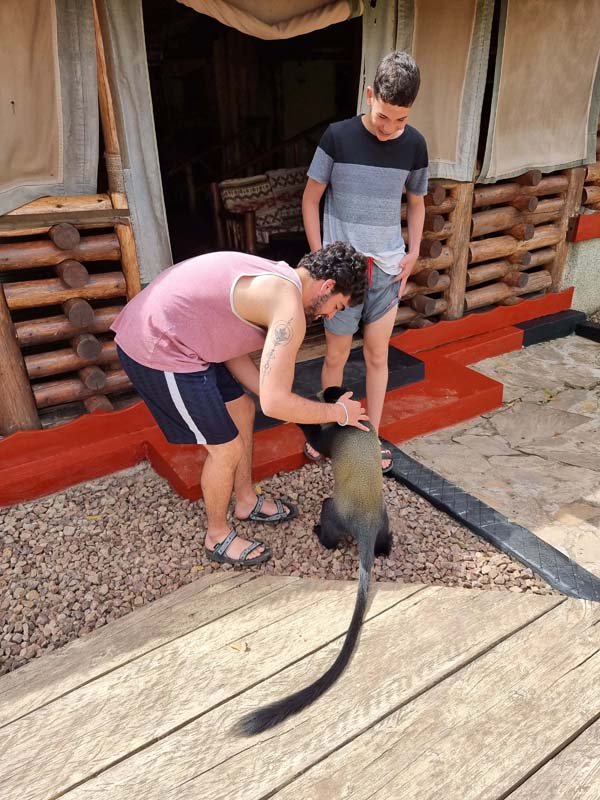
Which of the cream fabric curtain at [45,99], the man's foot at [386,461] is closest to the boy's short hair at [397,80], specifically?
the cream fabric curtain at [45,99]

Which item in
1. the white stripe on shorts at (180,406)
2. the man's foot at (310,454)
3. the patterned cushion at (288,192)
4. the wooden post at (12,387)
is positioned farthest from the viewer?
the patterned cushion at (288,192)

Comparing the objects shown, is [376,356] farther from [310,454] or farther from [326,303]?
[326,303]

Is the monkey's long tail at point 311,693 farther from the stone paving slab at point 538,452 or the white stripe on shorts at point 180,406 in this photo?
the stone paving slab at point 538,452

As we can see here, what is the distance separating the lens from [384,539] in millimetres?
2953

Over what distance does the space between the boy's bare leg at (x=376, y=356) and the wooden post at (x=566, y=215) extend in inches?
143

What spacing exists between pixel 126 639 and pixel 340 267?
177 cm

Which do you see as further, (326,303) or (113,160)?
(113,160)

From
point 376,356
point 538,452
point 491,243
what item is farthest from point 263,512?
point 491,243

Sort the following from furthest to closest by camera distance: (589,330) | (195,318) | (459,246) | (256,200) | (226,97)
Answer: (226,97) < (256,200) < (589,330) < (459,246) < (195,318)

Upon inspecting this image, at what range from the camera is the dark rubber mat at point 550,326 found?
5.95 metres

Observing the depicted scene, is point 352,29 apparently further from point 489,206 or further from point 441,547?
point 441,547

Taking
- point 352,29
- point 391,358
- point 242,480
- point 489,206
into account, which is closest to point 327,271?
point 242,480

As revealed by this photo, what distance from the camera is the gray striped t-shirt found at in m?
3.13

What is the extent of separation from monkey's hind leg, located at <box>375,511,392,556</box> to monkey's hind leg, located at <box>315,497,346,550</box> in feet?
0.58
